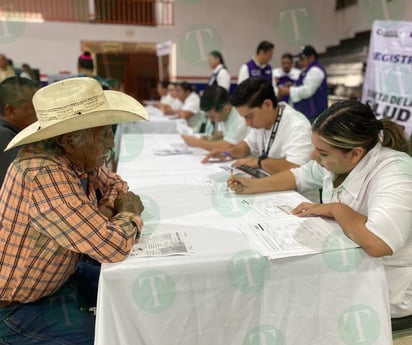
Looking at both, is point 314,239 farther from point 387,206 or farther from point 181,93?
point 181,93

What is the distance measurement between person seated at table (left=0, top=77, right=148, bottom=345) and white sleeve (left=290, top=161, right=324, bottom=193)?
70 cm

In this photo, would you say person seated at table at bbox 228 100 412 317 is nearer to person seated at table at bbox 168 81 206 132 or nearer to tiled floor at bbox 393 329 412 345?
tiled floor at bbox 393 329 412 345

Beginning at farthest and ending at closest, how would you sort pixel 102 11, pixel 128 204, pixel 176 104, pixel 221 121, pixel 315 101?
1. pixel 102 11
2. pixel 176 104
3. pixel 315 101
4. pixel 221 121
5. pixel 128 204

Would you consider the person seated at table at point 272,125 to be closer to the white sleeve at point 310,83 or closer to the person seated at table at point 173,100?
the white sleeve at point 310,83

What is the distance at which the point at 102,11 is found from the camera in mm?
6844

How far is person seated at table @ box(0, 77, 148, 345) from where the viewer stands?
0.78 m

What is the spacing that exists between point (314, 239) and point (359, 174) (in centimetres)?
26

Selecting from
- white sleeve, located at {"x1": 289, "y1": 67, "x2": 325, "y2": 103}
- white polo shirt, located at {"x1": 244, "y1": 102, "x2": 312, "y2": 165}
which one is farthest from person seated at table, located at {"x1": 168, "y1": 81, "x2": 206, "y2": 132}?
white polo shirt, located at {"x1": 244, "y1": 102, "x2": 312, "y2": 165}

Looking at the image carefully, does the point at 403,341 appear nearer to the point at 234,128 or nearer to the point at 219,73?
the point at 234,128

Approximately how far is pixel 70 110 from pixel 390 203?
33.2 inches

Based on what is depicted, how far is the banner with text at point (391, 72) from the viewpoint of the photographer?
7.43 feet

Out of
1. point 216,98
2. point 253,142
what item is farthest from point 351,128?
point 216,98

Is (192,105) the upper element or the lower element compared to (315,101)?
lower

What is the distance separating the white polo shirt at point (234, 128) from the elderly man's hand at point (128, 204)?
47.9 inches
